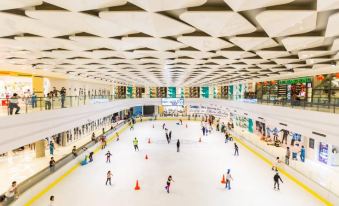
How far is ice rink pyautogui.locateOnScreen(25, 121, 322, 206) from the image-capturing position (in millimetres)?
9852

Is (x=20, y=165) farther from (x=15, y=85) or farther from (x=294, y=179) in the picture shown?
(x=294, y=179)

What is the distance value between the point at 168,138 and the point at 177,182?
33.0 ft

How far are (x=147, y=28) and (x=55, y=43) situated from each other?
3752 millimetres

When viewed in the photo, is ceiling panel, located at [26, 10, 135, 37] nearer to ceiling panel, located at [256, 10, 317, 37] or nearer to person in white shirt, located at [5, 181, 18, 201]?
ceiling panel, located at [256, 10, 317, 37]

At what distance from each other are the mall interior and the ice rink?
0.21 feet

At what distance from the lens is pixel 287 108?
44.7 ft

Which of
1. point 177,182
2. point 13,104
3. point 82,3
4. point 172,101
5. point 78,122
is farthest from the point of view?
point 172,101

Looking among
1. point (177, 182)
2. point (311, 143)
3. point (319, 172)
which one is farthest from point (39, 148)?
point (311, 143)

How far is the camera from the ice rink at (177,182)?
9852 mm

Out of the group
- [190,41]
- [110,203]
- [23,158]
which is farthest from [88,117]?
[190,41]

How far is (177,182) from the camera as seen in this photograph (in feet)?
39.1

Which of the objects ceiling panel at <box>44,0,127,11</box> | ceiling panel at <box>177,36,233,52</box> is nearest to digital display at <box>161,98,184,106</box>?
ceiling panel at <box>177,36,233,52</box>

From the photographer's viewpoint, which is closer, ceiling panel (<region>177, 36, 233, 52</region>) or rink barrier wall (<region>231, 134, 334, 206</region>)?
ceiling panel (<region>177, 36, 233, 52</region>)

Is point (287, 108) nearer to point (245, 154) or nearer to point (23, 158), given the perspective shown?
point (245, 154)
